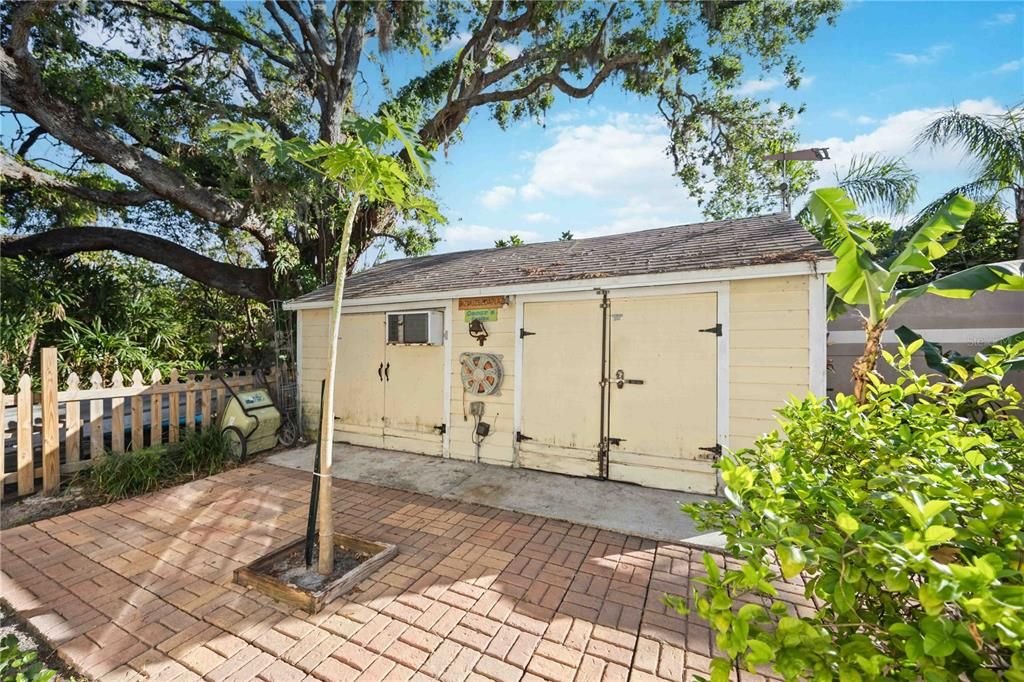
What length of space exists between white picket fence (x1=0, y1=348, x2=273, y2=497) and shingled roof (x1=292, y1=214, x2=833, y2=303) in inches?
92.2

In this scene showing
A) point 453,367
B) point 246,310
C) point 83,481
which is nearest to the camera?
point 83,481

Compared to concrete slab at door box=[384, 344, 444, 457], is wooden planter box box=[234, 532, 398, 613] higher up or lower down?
lower down

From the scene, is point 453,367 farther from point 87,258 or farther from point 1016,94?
point 87,258

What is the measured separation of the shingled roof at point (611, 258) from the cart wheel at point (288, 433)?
2253 millimetres

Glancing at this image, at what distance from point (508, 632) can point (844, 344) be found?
7107 millimetres

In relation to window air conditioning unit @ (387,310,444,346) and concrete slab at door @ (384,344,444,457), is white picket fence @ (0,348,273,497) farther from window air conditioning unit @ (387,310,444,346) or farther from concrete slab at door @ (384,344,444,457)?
window air conditioning unit @ (387,310,444,346)

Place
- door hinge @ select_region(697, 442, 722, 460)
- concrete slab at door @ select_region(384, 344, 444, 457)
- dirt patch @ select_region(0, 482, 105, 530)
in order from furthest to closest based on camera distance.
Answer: concrete slab at door @ select_region(384, 344, 444, 457), door hinge @ select_region(697, 442, 722, 460), dirt patch @ select_region(0, 482, 105, 530)

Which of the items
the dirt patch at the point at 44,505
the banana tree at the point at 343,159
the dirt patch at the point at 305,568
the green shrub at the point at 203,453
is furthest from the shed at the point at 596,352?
the dirt patch at the point at 44,505

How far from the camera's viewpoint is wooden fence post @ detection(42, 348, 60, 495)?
4805 millimetres

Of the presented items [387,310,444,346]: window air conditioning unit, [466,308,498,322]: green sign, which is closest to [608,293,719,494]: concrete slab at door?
[466,308,498,322]: green sign

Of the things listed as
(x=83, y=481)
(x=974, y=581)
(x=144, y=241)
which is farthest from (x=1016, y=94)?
(x=144, y=241)

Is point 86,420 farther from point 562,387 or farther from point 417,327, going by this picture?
point 562,387

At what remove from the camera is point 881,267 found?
12.5 ft

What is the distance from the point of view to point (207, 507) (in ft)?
14.7
